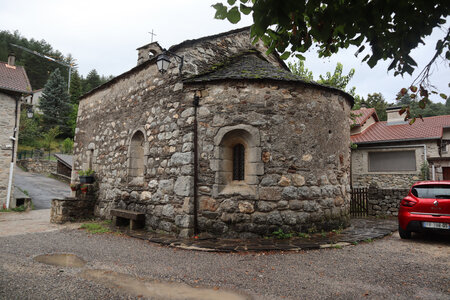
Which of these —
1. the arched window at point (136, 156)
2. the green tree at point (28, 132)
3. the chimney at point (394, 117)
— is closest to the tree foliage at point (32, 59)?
the green tree at point (28, 132)

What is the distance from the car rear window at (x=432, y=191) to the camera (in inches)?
226

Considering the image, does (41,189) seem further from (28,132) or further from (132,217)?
(28,132)

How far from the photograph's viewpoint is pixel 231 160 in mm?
6465

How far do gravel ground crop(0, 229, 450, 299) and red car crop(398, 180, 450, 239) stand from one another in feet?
1.29

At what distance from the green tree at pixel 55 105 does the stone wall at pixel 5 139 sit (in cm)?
2179

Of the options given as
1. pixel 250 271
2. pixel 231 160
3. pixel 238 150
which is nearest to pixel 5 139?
pixel 231 160

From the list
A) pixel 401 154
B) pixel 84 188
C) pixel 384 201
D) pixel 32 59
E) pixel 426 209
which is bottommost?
pixel 384 201

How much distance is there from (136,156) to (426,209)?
24.0 ft

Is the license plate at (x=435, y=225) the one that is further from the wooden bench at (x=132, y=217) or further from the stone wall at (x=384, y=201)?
the wooden bench at (x=132, y=217)

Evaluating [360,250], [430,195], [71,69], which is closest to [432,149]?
[430,195]

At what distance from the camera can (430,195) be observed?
5863 mm

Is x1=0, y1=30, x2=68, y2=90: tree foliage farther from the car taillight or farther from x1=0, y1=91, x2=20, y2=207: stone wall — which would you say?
the car taillight

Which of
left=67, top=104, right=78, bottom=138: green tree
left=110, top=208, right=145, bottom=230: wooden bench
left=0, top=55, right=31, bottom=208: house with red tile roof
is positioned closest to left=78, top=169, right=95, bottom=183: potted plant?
left=110, top=208, right=145, bottom=230: wooden bench

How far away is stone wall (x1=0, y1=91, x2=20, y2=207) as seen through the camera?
11820 millimetres
